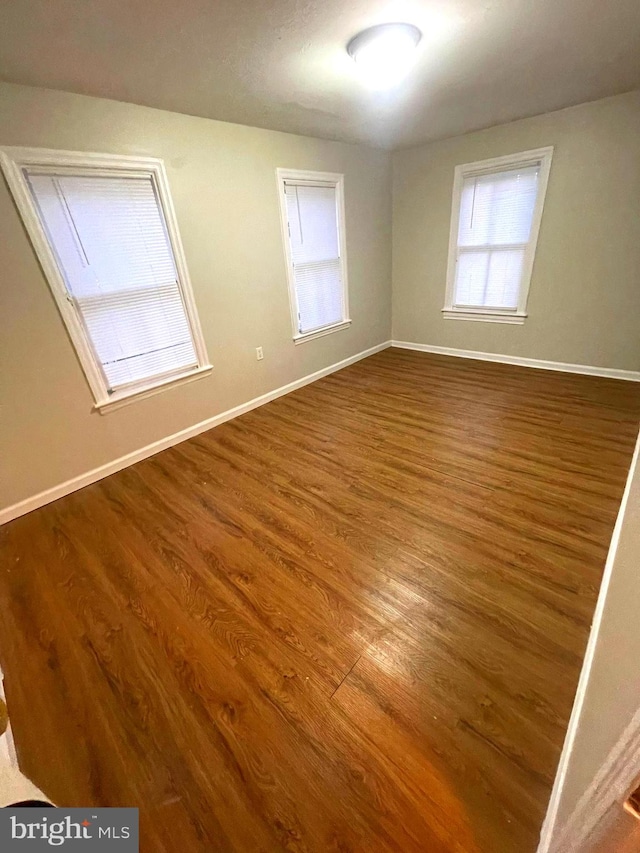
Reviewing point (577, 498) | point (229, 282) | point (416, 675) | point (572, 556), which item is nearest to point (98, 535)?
point (416, 675)

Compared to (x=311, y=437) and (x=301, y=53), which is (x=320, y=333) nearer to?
(x=311, y=437)

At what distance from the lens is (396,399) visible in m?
3.33

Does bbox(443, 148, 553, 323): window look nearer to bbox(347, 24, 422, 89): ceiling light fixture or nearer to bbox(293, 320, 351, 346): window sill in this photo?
bbox(293, 320, 351, 346): window sill

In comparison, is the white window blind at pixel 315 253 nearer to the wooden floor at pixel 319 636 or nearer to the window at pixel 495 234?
the window at pixel 495 234

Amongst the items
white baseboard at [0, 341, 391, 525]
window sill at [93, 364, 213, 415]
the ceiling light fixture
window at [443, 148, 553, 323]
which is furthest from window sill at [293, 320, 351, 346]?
the ceiling light fixture

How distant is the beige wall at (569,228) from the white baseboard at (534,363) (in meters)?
0.05

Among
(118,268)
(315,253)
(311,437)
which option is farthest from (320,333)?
(118,268)

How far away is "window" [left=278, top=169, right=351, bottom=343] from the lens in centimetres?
320

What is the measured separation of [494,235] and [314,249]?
1921mm

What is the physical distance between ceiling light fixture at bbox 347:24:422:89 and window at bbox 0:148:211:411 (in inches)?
56.0

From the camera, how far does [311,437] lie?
2.82m

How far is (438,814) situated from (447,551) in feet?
3.11

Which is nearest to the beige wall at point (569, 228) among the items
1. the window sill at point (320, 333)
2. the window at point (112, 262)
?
the window sill at point (320, 333)

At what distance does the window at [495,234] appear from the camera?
10.7 ft
